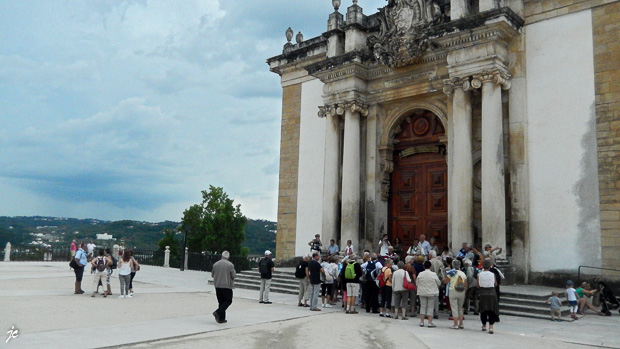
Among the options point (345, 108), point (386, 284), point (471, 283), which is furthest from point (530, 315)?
point (345, 108)

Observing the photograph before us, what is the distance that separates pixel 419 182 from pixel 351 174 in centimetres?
238

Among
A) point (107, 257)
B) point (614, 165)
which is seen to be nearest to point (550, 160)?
point (614, 165)

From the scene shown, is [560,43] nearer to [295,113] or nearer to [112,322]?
[295,113]

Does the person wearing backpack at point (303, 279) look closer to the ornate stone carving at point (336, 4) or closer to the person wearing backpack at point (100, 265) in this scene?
the person wearing backpack at point (100, 265)

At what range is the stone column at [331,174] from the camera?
18.2m

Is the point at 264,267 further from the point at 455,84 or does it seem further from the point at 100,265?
the point at 455,84

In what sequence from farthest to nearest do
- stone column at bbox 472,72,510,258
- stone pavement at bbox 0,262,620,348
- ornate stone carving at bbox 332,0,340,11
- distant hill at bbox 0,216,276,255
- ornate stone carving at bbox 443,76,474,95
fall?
distant hill at bbox 0,216,276,255 → ornate stone carving at bbox 332,0,340,11 → ornate stone carving at bbox 443,76,474,95 → stone column at bbox 472,72,510,258 → stone pavement at bbox 0,262,620,348

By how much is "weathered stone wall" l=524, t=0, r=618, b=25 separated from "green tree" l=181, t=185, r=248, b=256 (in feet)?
127

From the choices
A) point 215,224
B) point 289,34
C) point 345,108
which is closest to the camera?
point 345,108

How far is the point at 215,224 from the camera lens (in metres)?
50.4

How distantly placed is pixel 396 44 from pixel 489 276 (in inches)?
383

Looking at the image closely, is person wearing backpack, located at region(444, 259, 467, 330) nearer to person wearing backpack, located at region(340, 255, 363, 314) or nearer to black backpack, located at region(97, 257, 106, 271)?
person wearing backpack, located at region(340, 255, 363, 314)

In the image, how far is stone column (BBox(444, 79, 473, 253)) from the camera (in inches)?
571

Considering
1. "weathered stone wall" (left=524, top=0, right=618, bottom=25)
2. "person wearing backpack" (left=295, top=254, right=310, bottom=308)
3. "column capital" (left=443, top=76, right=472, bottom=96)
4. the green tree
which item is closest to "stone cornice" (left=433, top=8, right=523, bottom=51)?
"weathered stone wall" (left=524, top=0, right=618, bottom=25)
